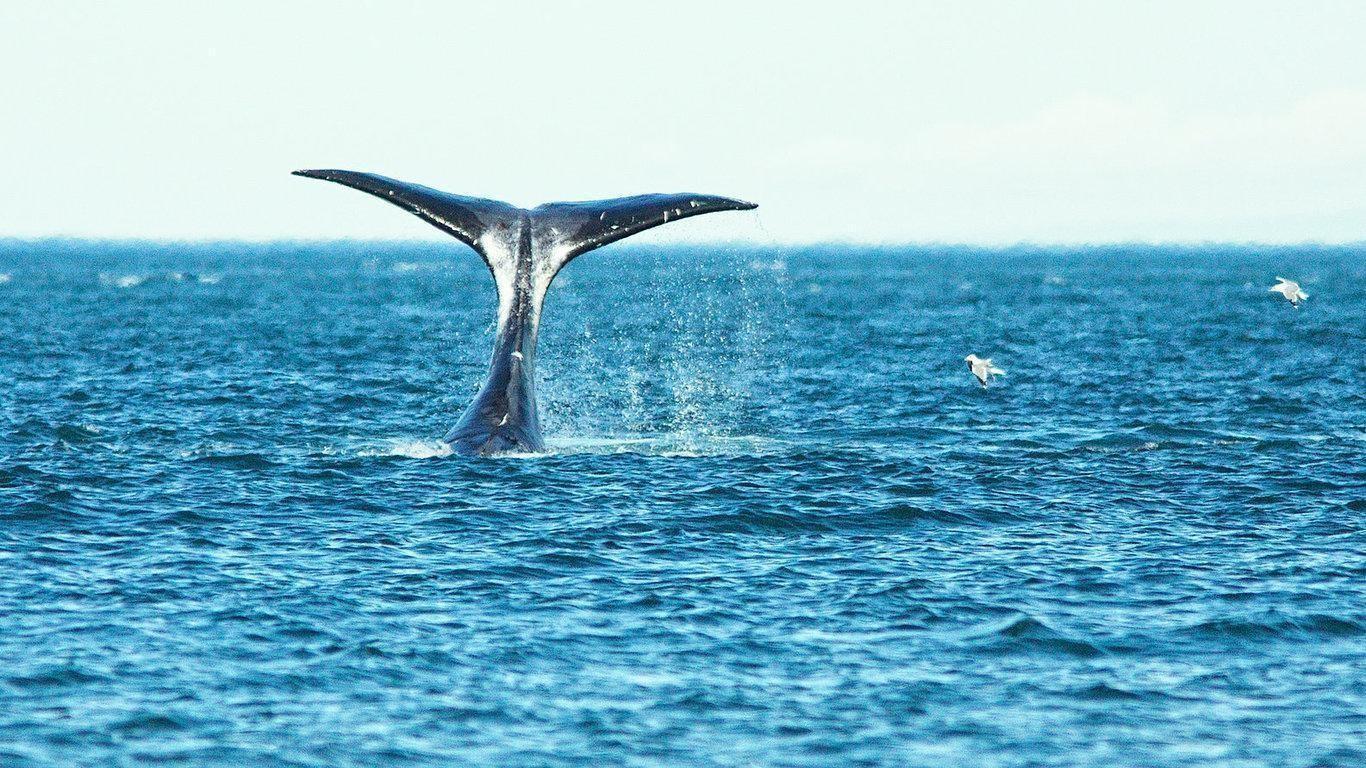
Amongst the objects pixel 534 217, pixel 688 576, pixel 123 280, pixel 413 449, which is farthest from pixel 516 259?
pixel 123 280

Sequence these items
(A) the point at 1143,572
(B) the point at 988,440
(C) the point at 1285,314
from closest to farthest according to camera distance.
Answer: (A) the point at 1143,572
(B) the point at 988,440
(C) the point at 1285,314

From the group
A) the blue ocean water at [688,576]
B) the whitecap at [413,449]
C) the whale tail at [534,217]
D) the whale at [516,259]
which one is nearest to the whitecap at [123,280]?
the blue ocean water at [688,576]

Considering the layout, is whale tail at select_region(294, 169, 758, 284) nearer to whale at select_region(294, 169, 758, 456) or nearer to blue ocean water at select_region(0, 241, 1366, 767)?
whale at select_region(294, 169, 758, 456)

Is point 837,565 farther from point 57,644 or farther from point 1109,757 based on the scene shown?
point 57,644

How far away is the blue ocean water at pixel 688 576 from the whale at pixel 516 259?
0.68 meters

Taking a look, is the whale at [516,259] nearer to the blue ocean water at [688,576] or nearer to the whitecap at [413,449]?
the whitecap at [413,449]

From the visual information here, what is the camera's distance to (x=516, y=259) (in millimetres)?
26375

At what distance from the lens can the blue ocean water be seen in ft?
44.9

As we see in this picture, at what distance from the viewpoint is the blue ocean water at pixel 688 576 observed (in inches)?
539

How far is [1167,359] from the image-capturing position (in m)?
50.1

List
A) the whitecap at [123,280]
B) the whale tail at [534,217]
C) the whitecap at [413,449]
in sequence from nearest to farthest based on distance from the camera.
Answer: the whale tail at [534,217] → the whitecap at [413,449] → the whitecap at [123,280]

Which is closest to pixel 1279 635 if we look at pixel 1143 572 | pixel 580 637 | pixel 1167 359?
pixel 1143 572

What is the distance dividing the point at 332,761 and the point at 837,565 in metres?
7.90

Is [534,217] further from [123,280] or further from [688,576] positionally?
[123,280]
